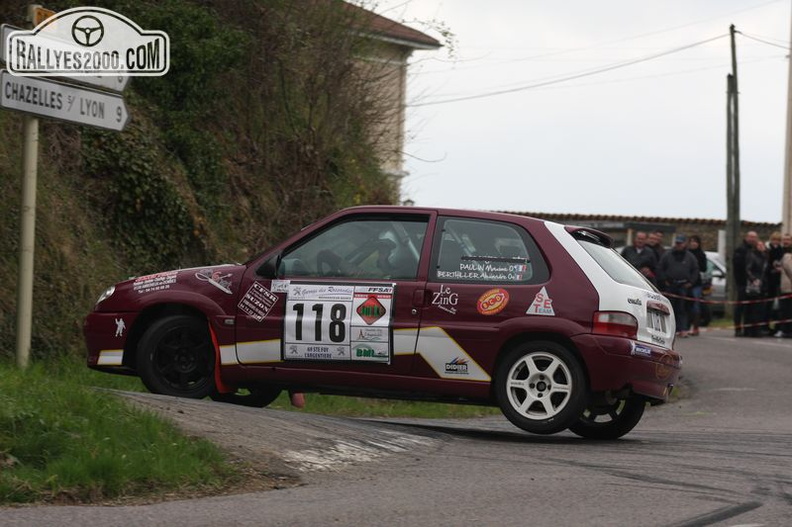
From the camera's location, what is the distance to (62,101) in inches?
411

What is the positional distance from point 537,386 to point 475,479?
2167 millimetres

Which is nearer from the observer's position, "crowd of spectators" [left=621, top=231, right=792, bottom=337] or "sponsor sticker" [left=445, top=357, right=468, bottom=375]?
"sponsor sticker" [left=445, top=357, right=468, bottom=375]

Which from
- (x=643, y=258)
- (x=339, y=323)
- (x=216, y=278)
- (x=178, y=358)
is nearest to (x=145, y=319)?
(x=178, y=358)

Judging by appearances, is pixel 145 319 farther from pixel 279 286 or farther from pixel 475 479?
pixel 475 479


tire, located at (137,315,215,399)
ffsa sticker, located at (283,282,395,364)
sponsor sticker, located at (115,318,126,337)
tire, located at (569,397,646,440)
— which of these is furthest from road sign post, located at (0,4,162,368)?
tire, located at (569,397,646,440)

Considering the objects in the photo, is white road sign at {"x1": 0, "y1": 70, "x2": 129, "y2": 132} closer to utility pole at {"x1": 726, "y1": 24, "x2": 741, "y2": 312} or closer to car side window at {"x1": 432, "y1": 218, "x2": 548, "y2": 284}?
car side window at {"x1": 432, "y1": 218, "x2": 548, "y2": 284}

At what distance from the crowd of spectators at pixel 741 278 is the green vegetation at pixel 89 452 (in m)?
16.9

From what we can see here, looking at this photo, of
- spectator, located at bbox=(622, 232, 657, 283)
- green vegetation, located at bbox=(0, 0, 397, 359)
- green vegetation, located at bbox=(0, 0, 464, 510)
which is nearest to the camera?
green vegetation, located at bbox=(0, 0, 464, 510)

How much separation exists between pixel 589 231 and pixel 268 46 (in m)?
11.3

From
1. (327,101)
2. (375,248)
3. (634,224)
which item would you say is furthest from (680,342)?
(375,248)

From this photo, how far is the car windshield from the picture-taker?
9922mm

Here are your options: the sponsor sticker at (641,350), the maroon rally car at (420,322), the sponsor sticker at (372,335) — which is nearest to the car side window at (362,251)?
the maroon rally car at (420,322)

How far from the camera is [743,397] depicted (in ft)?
53.2

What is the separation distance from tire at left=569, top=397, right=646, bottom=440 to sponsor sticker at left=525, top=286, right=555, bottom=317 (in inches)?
47.6
